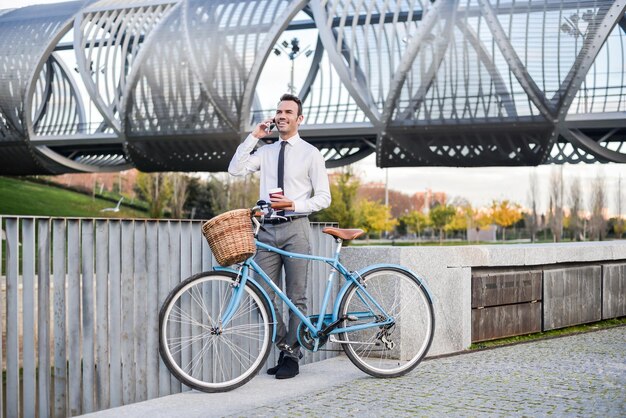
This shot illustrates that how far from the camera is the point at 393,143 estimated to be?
120 feet

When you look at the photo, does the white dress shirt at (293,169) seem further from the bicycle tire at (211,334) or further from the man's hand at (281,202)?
the bicycle tire at (211,334)

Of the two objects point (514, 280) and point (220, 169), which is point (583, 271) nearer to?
point (514, 280)

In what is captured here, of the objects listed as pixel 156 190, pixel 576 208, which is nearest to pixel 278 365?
pixel 156 190

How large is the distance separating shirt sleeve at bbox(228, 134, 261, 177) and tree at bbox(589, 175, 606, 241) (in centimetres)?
6010

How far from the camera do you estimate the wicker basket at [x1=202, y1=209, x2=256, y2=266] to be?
4.89 m

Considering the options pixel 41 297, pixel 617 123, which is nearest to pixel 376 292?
pixel 41 297

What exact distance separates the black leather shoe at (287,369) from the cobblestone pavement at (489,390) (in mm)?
119

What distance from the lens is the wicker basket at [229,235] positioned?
16.1ft

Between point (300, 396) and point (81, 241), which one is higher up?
point (81, 241)

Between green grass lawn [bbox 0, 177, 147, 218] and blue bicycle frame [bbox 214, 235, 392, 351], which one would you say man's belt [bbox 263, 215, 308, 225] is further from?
green grass lawn [bbox 0, 177, 147, 218]

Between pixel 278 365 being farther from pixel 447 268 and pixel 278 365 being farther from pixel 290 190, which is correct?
pixel 447 268

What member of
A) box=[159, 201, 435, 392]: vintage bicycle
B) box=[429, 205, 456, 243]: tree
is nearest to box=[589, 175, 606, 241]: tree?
box=[429, 205, 456, 243]: tree

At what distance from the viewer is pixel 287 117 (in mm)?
5426

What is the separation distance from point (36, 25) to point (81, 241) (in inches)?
1885
